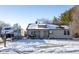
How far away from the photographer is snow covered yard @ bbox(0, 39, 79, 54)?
12.3ft

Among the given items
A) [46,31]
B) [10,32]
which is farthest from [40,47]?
[10,32]

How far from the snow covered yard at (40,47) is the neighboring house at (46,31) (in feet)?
0.23

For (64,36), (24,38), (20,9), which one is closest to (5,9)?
(20,9)

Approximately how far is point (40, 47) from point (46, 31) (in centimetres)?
24

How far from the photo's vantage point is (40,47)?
3762mm

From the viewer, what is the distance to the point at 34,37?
379 centimetres

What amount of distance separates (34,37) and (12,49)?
349 mm

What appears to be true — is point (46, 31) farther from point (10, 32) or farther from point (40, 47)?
point (10, 32)

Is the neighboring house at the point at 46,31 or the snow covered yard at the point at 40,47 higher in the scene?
the neighboring house at the point at 46,31

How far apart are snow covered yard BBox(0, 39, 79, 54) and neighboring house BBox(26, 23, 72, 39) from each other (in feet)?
0.23

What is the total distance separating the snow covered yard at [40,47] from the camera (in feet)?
12.3

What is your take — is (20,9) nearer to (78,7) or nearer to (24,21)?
(24,21)

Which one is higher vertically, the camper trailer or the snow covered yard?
the camper trailer
